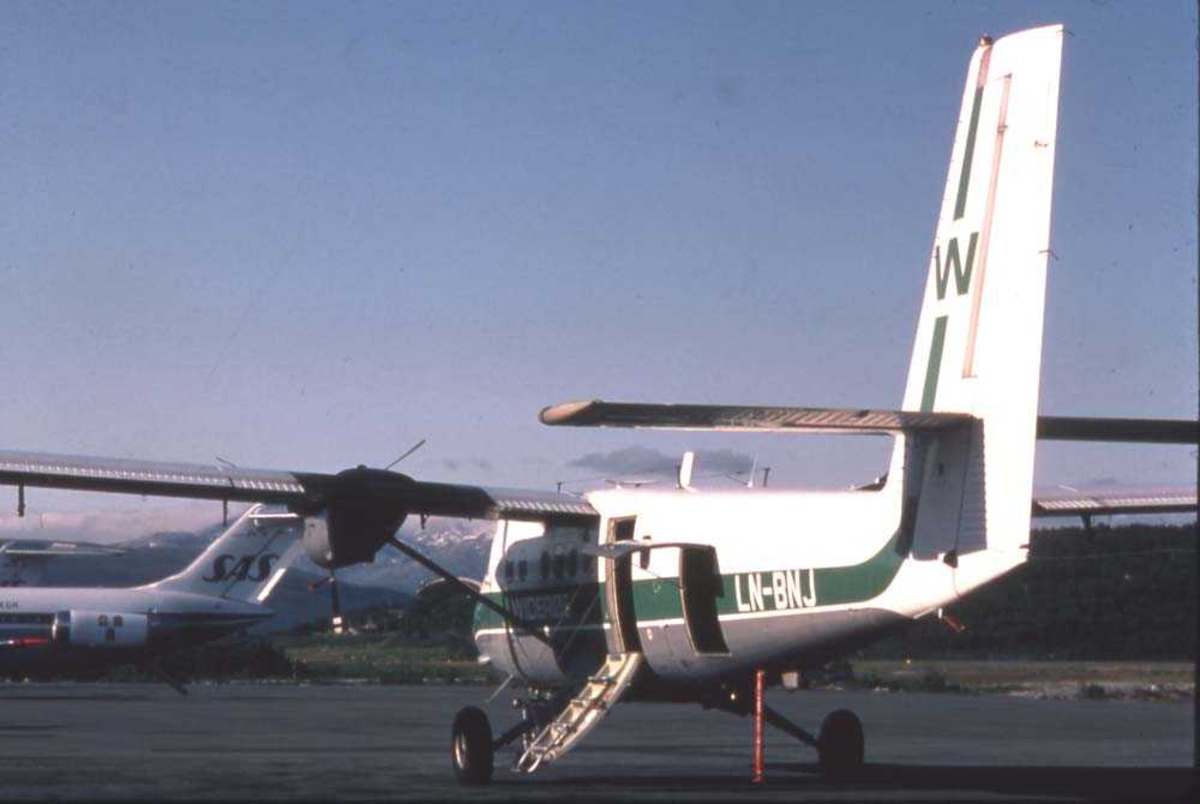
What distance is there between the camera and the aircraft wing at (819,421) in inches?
552

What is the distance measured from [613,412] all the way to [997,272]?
3.98 m

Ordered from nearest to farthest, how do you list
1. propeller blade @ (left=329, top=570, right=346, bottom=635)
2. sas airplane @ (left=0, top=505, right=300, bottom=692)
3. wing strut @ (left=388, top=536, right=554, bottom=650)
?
1. wing strut @ (left=388, top=536, right=554, bottom=650)
2. propeller blade @ (left=329, top=570, right=346, bottom=635)
3. sas airplane @ (left=0, top=505, right=300, bottom=692)

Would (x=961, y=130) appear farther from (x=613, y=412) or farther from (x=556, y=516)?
(x=556, y=516)

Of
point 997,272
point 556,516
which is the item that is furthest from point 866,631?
point 556,516

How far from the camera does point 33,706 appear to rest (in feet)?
139

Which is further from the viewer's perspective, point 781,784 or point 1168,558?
point 1168,558

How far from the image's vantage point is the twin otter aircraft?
15.5m

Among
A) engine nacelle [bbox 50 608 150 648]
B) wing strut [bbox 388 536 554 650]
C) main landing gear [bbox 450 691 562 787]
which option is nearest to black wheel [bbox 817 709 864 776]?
main landing gear [bbox 450 691 562 787]

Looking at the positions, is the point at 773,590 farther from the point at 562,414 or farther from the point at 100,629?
the point at 100,629

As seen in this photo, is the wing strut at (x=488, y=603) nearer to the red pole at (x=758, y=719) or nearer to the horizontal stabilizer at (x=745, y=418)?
the red pole at (x=758, y=719)

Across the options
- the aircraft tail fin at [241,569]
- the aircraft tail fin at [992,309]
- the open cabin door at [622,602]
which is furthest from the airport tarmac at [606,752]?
the aircraft tail fin at [241,569]

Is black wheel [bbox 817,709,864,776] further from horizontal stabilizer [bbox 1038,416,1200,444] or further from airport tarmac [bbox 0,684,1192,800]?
horizontal stabilizer [bbox 1038,416,1200,444]

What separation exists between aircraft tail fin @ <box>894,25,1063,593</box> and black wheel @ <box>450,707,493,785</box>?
6432mm

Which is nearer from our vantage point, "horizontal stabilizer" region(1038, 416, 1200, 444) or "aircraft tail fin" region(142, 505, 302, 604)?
"horizontal stabilizer" region(1038, 416, 1200, 444)
